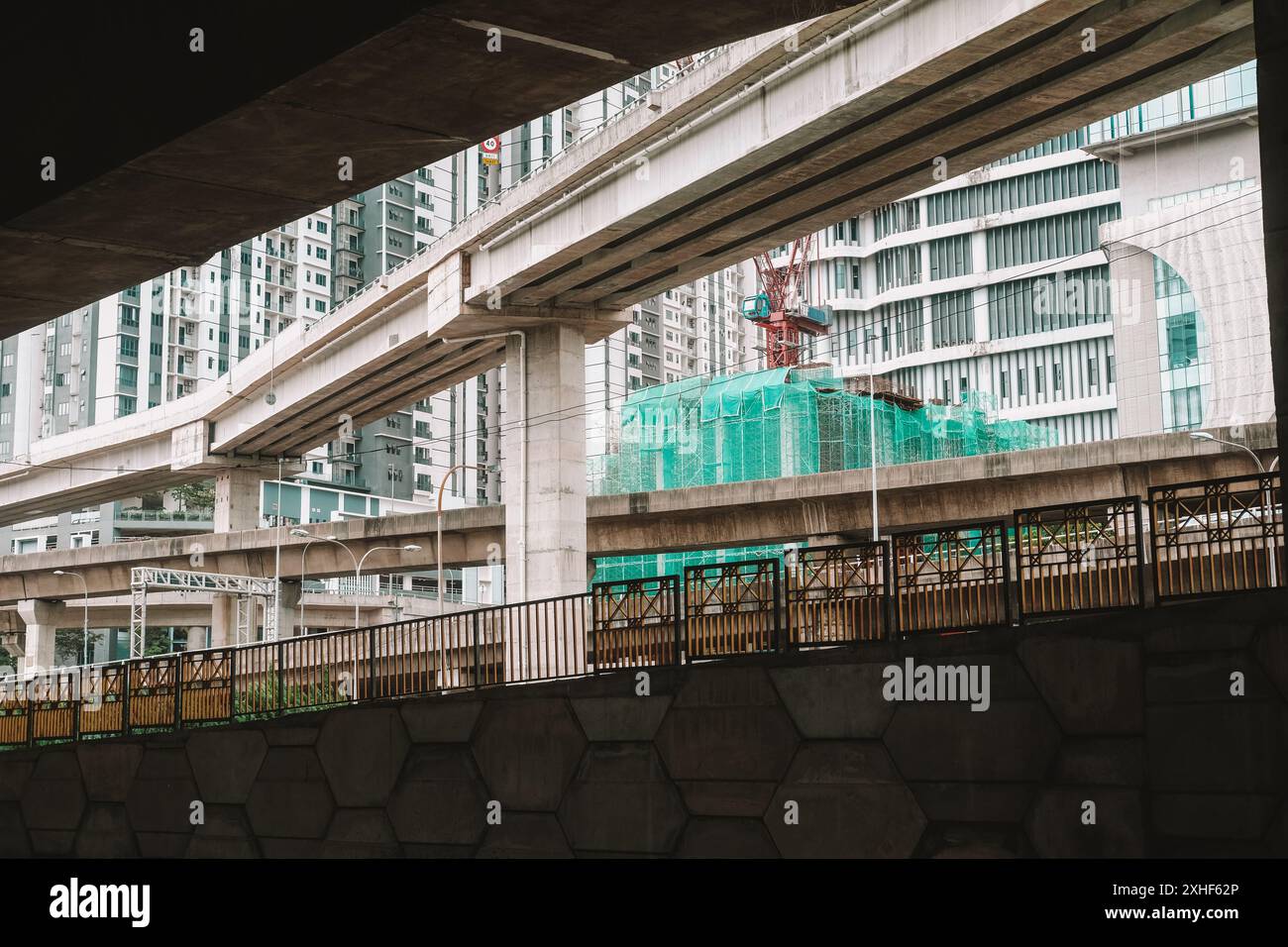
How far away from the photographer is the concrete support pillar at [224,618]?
197 ft

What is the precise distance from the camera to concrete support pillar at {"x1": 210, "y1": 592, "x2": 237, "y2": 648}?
197 ft

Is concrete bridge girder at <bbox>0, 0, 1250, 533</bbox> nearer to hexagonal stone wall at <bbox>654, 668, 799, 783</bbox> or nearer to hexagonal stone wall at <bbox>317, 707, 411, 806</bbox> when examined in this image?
hexagonal stone wall at <bbox>654, 668, 799, 783</bbox>

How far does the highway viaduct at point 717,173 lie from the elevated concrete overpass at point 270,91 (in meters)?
16.0

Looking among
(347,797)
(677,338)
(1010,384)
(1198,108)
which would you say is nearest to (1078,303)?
(1010,384)

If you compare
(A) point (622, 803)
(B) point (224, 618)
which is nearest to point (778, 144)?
(A) point (622, 803)

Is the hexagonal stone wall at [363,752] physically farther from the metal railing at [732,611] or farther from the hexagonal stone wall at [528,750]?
the metal railing at [732,611]

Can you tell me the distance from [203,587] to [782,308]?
61.7 metres

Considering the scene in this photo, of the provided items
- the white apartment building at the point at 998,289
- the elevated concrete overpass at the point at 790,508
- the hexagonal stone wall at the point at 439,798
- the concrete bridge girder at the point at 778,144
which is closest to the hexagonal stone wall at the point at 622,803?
the hexagonal stone wall at the point at 439,798

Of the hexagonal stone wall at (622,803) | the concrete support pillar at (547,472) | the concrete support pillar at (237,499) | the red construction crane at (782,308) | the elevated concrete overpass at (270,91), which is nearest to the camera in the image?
the elevated concrete overpass at (270,91)

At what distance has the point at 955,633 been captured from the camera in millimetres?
11680

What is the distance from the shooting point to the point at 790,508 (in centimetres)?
4347

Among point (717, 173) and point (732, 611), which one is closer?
point (732, 611)

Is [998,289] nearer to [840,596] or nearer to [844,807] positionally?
[840,596]
